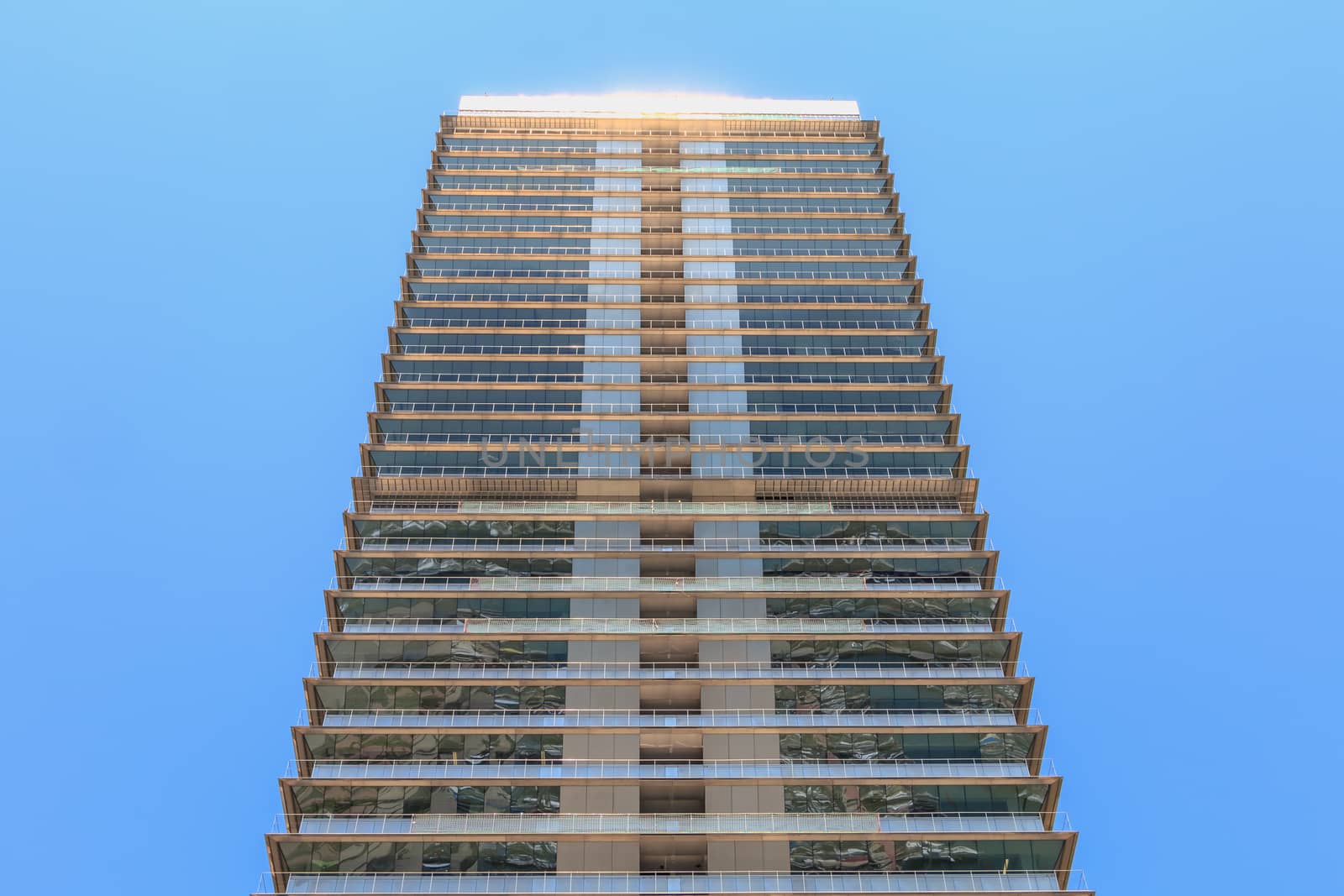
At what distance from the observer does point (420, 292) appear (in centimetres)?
10769

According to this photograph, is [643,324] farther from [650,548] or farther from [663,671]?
[663,671]

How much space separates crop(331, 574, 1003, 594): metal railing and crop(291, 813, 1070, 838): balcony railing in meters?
15.8

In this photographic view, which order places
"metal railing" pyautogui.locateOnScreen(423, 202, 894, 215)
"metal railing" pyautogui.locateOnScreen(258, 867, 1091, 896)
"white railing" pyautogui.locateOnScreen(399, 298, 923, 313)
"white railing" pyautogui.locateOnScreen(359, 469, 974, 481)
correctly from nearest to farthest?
"metal railing" pyautogui.locateOnScreen(258, 867, 1091, 896)
"white railing" pyautogui.locateOnScreen(359, 469, 974, 481)
"white railing" pyautogui.locateOnScreen(399, 298, 923, 313)
"metal railing" pyautogui.locateOnScreen(423, 202, 894, 215)

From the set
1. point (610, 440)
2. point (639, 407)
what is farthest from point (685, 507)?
point (639, 407)

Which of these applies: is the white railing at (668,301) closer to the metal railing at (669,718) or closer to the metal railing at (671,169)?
the metal railing at (671,169)

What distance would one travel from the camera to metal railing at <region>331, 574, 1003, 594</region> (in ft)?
283

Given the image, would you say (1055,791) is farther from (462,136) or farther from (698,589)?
(462,136)

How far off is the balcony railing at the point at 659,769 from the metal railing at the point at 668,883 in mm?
5774

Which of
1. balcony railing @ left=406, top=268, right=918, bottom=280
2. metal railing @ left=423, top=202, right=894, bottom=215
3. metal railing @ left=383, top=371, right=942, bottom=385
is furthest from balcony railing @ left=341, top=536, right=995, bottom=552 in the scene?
metal railing @ left=423, top=202, right=894, bottom=215

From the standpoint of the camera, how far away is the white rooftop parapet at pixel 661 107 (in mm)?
→ 127562

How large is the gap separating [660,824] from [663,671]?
35.2ft

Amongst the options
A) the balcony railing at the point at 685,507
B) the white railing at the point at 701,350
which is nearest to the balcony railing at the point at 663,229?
the white railing at the point at 701,350

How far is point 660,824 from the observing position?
74.8 meters

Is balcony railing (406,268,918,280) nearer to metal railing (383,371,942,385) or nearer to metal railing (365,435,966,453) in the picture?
metal railing (383,371,942,385)
